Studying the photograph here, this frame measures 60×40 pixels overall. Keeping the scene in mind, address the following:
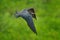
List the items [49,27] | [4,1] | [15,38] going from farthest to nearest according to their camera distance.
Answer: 1. [4,1]
2. [49,27]
3. [15,38]

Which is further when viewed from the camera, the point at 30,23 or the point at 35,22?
the point at 35,22

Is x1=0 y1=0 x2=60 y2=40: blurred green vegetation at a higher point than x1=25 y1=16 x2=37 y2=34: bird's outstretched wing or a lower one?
higher

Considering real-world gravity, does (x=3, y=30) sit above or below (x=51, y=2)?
below

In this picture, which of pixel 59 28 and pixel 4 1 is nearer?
pixel 59 28

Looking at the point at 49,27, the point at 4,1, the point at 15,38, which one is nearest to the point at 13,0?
the point at 4,1

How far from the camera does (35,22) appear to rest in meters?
5.61

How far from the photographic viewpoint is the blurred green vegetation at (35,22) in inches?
222

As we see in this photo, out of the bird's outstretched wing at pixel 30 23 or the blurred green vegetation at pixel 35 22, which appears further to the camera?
the blurred green vegetation at pixel 35 22

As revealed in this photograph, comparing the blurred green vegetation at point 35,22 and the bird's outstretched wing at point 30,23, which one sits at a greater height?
the blurred green vegetation at point 35,22

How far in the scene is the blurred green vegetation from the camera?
5.64 meters

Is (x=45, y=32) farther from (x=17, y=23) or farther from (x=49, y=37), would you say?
(x=17, y=23)

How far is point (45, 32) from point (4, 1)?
111 centimetres

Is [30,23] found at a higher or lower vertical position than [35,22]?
lower

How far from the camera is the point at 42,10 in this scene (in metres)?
7.03
